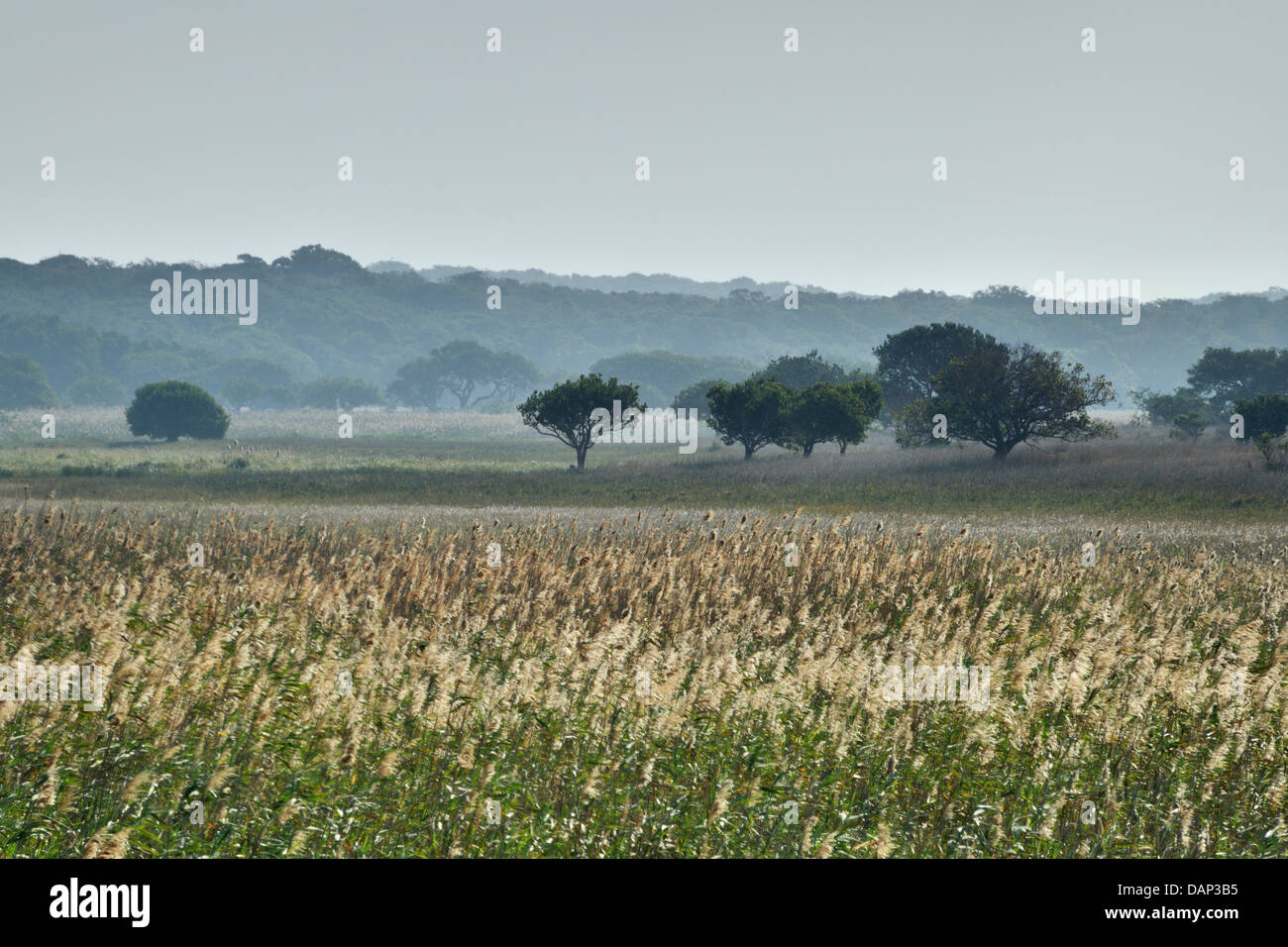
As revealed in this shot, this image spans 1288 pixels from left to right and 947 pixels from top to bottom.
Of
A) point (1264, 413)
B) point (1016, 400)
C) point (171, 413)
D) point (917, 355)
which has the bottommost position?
point (1264, 413)

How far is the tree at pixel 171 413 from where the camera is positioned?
3962 inches

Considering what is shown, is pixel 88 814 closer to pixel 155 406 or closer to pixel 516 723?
pixel 516 723

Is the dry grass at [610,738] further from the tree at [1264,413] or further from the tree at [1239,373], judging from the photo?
the tree at [1239,373]

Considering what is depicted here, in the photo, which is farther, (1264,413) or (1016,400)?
(1016,400)

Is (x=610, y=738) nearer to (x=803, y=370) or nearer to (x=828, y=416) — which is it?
(x=828, y=416)

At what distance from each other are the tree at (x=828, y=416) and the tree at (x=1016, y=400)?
632cm

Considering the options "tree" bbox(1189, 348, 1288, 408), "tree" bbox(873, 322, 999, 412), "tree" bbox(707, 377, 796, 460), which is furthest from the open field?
"tree" bbox(1189, 348, 1288, 408)

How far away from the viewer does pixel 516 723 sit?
8414 mm

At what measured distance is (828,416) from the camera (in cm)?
6781

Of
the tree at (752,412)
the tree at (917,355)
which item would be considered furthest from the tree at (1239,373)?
the tree at (752,412)

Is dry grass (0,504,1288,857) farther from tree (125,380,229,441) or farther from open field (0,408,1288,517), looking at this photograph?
tree (125,380,229,441)

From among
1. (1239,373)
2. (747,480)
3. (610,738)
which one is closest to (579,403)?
(747,480)

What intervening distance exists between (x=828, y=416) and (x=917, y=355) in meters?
27.7
